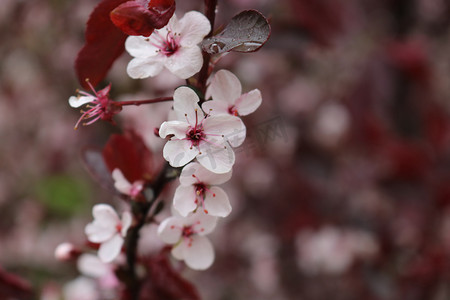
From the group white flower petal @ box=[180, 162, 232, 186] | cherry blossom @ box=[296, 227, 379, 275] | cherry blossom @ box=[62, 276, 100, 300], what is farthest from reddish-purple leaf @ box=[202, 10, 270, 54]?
cherry blossom @ box=[296, 227, 379, 275]

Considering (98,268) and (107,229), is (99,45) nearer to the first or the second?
(107,229)

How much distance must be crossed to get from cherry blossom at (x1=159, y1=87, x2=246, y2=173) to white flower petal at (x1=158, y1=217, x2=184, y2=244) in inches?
4.0

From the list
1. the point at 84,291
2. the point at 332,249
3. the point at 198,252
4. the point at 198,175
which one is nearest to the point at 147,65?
the point at 198,175

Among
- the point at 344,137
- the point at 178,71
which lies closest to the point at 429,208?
the point at 344,137

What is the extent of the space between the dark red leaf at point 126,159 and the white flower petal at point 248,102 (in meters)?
0.16

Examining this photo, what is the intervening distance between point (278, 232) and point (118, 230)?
1.08m

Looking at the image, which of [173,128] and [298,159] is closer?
[173,128]

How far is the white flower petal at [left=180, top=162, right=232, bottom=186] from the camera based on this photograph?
1.58ft

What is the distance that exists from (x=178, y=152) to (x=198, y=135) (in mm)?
34

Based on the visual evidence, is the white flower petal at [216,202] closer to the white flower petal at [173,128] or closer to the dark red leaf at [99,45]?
the white flower petal at [173,128]

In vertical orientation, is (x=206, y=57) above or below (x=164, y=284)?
above

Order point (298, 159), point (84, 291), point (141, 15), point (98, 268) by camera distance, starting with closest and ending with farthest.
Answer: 1. point (141, 15)
2. point (98, 268)
3. point (84, 291)
4. point (298, 159)

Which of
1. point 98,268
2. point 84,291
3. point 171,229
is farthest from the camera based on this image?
point 84,291

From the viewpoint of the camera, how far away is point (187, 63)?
48 cm
